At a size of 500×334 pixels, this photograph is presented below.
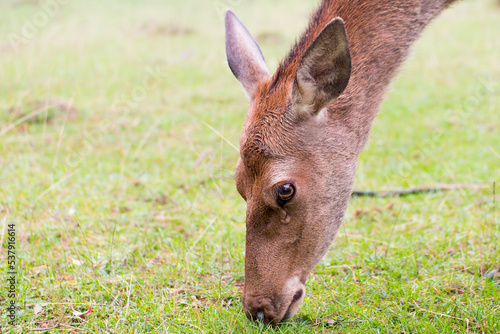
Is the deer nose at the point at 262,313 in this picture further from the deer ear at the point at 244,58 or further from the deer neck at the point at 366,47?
the deer ear at the point at 244,58

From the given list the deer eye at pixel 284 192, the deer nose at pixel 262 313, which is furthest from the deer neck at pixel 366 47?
the deer nose at pixel 262 313

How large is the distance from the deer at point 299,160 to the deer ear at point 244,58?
25 centimetres

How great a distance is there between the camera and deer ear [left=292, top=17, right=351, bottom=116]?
2.87 m

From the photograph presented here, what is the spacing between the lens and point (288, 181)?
3.10m

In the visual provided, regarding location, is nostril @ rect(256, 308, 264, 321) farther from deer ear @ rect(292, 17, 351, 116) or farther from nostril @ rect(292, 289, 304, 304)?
deer ear @ rect(292, 17, 351, 116)

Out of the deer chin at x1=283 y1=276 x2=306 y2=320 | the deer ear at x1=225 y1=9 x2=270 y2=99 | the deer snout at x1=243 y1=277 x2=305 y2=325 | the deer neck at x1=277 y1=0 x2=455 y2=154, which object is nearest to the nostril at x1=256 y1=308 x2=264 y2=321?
the deer snout at x1=243 y1=277 x2=305 y2=325

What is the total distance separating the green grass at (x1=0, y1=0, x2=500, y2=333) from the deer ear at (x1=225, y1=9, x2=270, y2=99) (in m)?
0.99

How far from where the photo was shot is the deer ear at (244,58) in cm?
371

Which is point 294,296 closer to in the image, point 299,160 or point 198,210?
point 299,160

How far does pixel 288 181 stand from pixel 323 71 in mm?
680

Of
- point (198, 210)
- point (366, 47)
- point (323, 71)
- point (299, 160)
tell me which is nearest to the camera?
point (323, 71)

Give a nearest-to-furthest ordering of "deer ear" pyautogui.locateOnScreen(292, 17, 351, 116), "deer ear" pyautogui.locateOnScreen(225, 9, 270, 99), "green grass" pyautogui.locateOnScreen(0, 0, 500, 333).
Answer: "deer ear" pyautogui.locateOnScreen(292, 17, 351, 116) < "green grass" pyautogui.locateOnScreen(0, 0, 500, 333) < "deer ear" pyautogui.locateOnScreen(225, 9, 270, 99)

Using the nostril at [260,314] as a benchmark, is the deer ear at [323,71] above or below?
above

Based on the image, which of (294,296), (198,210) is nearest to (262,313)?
(294,296)
